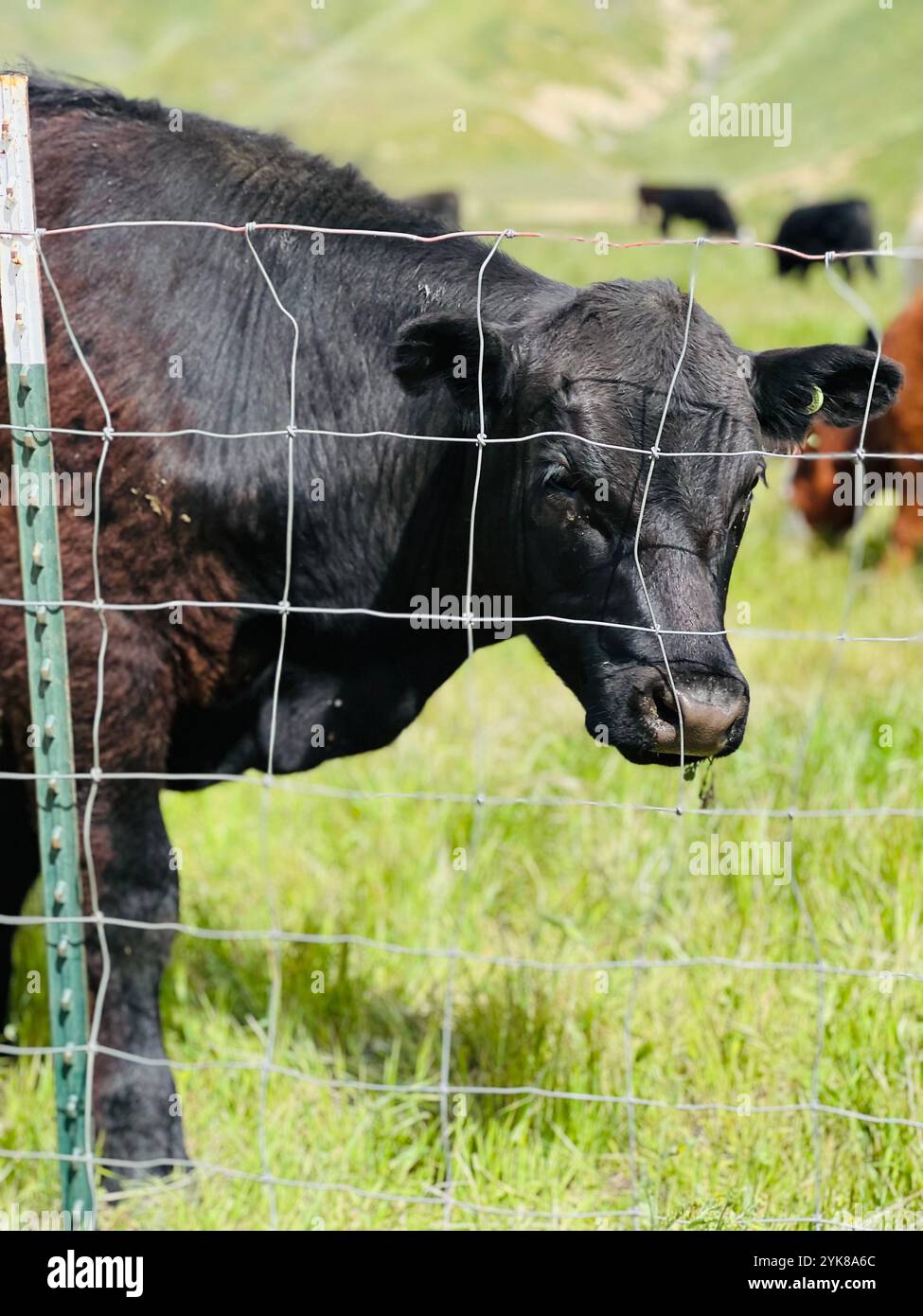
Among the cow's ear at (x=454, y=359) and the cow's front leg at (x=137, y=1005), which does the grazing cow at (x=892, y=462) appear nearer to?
the cow's ear at (x=454, y=359)

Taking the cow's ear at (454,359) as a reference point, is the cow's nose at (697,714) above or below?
below

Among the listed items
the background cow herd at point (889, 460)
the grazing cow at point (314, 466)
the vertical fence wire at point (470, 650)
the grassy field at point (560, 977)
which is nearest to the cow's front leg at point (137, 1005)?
the grazing cow at point (314, 466)

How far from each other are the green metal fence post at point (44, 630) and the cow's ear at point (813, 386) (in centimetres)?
151

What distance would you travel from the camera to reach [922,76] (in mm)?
69625

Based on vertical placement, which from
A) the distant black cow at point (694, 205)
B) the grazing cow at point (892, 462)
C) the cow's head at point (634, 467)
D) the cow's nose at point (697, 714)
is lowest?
the cow's nose at point (697, 714)

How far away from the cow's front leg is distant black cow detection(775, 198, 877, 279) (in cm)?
2510

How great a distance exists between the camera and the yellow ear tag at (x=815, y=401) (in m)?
3.02

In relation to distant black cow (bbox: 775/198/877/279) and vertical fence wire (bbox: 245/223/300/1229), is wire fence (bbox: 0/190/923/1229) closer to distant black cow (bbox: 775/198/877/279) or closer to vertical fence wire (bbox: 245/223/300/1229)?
vertical fence wire (bbox: 245/223/300/1229)

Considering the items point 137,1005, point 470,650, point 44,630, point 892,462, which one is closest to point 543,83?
point 892,462

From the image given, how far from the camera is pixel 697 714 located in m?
2.58

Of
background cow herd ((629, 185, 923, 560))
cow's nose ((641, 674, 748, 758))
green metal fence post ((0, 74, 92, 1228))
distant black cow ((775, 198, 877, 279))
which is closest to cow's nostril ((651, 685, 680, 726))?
cow's nose ((641, 674, 748, 758))

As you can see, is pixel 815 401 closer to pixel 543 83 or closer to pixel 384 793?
pixel 384 793
